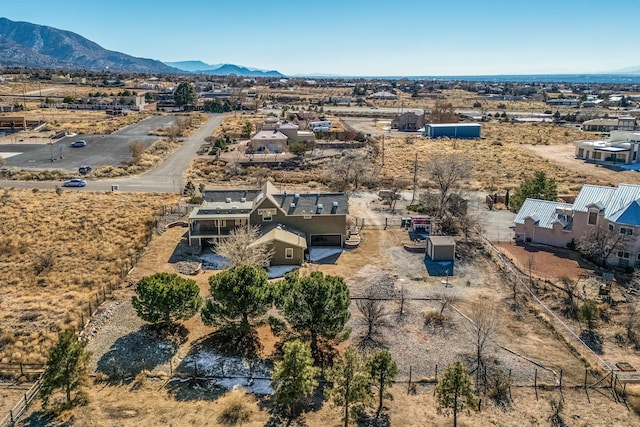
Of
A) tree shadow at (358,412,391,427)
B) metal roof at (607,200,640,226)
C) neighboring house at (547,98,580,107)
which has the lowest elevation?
tree shadow at (358,412,391,427)

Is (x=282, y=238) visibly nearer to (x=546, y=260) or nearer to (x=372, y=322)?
(x=372, y=322)

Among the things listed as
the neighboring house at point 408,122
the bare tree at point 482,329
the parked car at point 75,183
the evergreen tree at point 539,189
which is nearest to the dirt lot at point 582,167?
the evergreen tree at point 539,189

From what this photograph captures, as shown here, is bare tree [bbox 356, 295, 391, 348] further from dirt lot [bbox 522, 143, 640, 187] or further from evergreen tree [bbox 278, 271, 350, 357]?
dirt lot [bbox 522, 143, 640, 187]

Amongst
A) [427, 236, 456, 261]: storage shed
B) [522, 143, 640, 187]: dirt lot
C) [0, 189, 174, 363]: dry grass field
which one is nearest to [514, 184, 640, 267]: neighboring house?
[427, 236, 456, 261]: storage shed

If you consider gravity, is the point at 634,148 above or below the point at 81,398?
above

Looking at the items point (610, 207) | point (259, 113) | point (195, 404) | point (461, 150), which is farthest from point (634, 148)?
point (259, 113)

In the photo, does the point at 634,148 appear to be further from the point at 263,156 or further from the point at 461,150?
the point at 263,156
